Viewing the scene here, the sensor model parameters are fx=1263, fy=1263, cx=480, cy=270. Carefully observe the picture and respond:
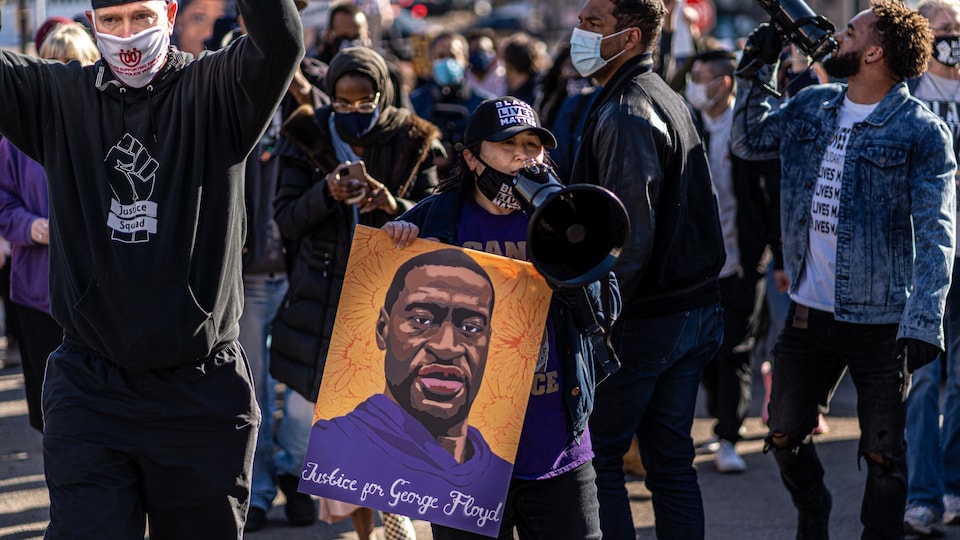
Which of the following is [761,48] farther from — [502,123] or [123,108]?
[123,108]

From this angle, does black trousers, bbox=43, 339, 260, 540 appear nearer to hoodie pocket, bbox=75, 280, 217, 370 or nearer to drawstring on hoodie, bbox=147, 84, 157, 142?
hoodie pocket, bbox=75, 280, 217, 370

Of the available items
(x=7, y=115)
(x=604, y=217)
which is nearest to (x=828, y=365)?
(x=604, y=217)

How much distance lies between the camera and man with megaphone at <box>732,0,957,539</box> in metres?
4.71

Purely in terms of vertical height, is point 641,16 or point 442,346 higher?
point 641,16

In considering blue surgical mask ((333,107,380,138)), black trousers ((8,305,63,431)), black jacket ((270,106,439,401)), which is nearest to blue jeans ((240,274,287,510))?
black jacket ((270,106,439,401))

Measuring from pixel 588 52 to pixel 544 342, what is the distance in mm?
1381

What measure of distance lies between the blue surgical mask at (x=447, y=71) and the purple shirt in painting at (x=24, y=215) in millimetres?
5365

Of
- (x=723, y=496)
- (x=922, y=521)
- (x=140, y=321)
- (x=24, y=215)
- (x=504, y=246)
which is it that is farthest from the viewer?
(x=723, y=496)

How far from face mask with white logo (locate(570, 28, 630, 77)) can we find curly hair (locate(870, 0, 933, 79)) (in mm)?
1053

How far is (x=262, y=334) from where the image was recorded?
625cm

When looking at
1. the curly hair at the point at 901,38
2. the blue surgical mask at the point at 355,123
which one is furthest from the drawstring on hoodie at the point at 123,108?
the curly hair at the point at 901,38

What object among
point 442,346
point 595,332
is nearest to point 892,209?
point 595,332

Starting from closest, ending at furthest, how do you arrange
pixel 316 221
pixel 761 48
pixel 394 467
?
pixel 394 467 < pixel 761 48 < pixel 316 221

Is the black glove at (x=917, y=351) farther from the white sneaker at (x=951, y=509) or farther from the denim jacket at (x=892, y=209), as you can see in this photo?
the white sneaker at (x=951, y=509)
